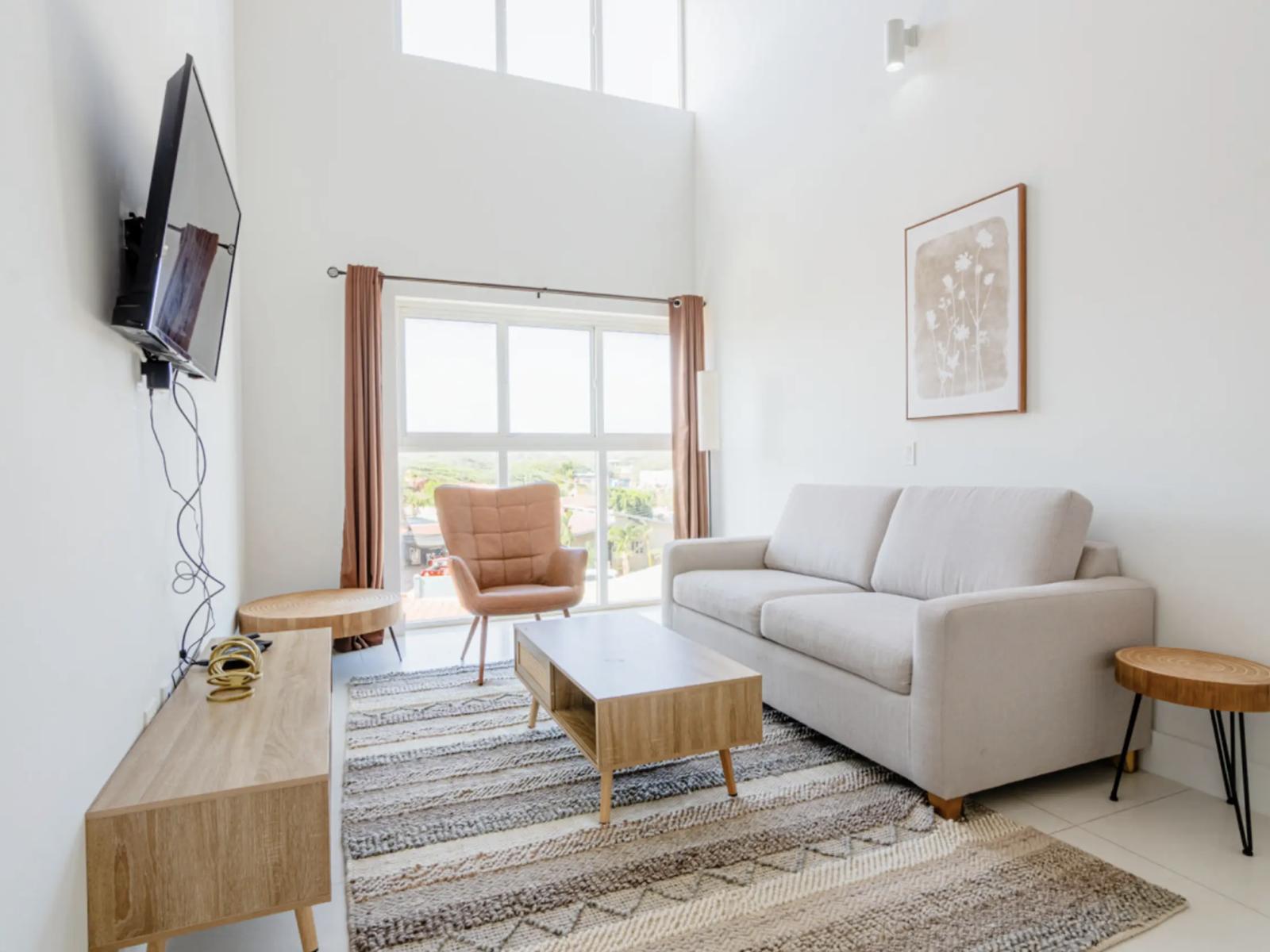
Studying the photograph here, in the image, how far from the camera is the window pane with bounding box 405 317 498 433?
451cm

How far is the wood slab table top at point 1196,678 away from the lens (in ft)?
5.96

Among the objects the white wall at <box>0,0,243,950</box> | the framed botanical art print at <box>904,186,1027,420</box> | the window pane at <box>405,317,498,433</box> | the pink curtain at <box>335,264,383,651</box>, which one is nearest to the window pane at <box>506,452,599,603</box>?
the window pane at <box>405,317,498,433</box>

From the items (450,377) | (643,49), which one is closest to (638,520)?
(450,377)

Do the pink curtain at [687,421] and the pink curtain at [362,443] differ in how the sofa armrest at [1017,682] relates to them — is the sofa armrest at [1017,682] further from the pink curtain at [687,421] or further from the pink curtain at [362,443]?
the pink curtain at [362,443]

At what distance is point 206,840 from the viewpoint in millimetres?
1366

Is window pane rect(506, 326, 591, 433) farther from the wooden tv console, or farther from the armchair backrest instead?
the wooden tv console

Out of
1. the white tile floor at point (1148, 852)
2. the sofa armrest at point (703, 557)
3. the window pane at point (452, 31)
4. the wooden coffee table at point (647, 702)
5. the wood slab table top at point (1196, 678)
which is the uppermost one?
the window pane at point (452, 31)

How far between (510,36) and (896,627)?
15.0 feet

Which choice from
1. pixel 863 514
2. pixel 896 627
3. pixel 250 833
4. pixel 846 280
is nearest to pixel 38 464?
pixel 250 833

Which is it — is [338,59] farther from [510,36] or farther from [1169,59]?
[1169,59]

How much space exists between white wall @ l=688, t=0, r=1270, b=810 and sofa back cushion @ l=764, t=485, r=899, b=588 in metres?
0.25

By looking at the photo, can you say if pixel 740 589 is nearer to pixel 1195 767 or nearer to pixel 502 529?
pixel 502 529

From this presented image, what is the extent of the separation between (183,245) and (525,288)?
2975 mm

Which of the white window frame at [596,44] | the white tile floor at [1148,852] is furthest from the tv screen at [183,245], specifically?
the white window frame at [596,44]
